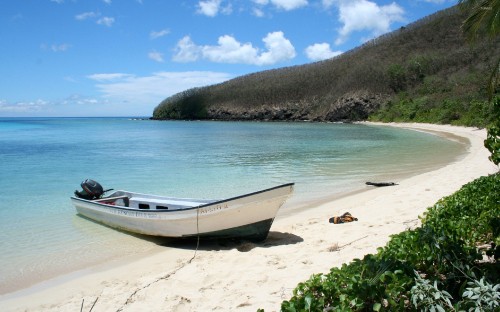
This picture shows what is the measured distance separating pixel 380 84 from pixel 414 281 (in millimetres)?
80635

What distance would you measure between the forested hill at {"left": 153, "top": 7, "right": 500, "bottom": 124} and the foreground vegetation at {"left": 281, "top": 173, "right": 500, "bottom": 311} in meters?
41.1

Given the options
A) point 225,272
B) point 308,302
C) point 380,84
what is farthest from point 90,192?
point 380,84

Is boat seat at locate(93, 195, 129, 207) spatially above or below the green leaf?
below

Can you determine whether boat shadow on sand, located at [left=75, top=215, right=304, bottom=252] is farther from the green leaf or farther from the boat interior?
the green leaf

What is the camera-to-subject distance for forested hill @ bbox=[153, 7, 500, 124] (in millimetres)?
58750

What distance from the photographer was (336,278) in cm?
380

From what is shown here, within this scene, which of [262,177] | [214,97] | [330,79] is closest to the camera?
[262,177]

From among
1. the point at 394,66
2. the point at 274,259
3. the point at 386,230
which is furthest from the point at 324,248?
the point at 394,66

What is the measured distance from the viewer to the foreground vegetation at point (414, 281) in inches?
126

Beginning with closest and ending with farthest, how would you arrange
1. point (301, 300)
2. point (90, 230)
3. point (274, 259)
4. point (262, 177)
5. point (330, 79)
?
1. point (301, 300)
2. point (274, 259)
3. point (90, 230)
4. point (262, 177)
5. point (330, 79)

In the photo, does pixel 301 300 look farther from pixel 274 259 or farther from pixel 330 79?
pixel 330 79

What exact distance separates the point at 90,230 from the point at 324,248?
550cm

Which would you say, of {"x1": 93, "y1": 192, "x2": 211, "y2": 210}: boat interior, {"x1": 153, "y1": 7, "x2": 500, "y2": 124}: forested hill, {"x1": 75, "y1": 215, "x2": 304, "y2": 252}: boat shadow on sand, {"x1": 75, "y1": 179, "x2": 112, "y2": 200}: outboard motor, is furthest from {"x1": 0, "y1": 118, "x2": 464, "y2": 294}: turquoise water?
{"x1": 153, "y1": 7, "x2": 500, "y2": 124}: forested hill

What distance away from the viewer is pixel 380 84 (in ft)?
260
